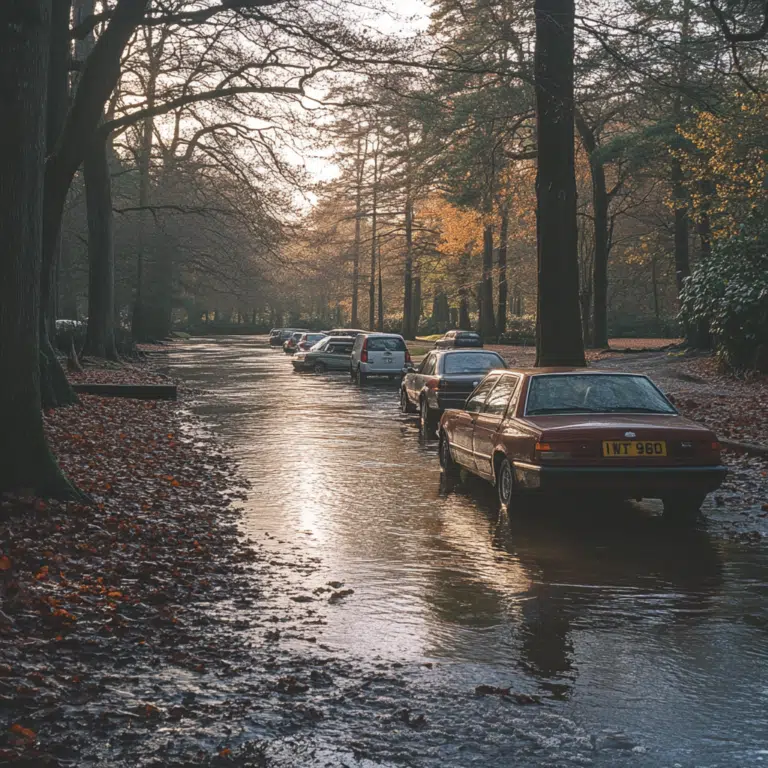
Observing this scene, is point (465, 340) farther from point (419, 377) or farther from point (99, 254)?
point (419, 377)

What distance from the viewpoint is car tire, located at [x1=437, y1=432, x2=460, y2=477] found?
45.0 feet

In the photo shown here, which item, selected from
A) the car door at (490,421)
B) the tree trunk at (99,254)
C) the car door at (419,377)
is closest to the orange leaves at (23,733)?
the car door at (490,421)

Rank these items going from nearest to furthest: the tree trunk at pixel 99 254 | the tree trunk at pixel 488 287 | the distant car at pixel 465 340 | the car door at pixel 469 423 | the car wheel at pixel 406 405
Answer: the car door at pixel 469 423 < the car wheel at pixel 406 405 < the tree trunk at pixel 99 254 < the distant car at pixel 465 340 < the tree trunk at pixel 488 287

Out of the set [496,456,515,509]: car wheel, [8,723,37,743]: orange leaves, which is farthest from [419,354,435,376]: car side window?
[8,723,37,743]: orange leaves

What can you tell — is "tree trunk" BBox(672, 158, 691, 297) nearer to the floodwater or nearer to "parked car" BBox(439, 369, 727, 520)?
the floodwater

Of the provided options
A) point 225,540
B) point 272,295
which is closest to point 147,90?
point 225,540

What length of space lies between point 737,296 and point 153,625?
22809mm

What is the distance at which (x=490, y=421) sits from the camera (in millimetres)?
11383

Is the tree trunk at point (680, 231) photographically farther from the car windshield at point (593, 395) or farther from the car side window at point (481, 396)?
the car windshield at point (593, 395)

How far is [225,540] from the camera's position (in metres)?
9.16

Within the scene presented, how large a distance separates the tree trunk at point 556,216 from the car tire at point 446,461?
18.8 ft

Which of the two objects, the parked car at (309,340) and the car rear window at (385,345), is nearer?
the car rear window at (385,345)

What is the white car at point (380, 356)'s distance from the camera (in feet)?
111

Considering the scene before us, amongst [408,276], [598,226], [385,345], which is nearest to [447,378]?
[385,345]
